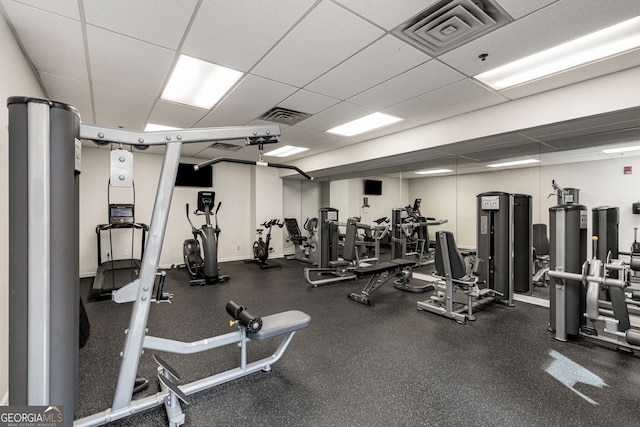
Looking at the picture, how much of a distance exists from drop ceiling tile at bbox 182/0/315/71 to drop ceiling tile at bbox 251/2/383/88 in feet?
0.29

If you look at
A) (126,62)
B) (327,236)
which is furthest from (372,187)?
(126,62)

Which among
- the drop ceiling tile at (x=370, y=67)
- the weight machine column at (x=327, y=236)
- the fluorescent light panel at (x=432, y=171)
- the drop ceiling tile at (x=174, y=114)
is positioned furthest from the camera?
the fluorescent light panel at (x=432, y=171)

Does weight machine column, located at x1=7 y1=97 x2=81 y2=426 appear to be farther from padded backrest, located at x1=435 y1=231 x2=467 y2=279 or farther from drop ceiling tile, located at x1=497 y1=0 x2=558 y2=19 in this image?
padded backrest, located at x1=435 y1=231 x2=467 y2=279

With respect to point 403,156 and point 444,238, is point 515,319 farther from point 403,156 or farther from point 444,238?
point 403,156

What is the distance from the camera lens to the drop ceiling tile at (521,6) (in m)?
1.74

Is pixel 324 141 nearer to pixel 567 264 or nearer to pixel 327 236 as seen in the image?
pixel 327 236

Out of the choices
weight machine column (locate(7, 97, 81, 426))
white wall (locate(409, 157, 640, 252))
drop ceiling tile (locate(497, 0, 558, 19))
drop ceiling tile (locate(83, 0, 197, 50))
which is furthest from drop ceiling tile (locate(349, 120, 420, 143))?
weight machine column (locate(7, 97, 81, 426))

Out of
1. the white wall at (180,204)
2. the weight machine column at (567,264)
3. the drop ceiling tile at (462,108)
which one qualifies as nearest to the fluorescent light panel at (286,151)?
the white wall at (180,204)

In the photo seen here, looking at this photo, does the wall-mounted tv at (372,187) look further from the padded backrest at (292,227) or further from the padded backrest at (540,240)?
the padded backrest at (540,240)

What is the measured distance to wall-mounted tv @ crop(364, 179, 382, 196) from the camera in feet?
26.4

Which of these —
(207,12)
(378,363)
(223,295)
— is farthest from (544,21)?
(223,295)

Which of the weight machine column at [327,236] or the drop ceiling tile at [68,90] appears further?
the weight machine column at [327,236]

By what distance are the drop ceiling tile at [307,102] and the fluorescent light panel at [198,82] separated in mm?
670

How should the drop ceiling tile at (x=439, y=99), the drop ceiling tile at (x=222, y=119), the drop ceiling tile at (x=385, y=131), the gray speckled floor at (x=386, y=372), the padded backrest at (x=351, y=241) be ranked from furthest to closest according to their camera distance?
1. the padded backrest at (x=351, y=241)
2. the drop ceiling tile at (x=385, y=131)
3. the drop ceiling tile at (x=222, y=119)
4. the drop ceiling tile at (x=439, y=99)
5. the gray speckled floor at (x=386, y=372)
